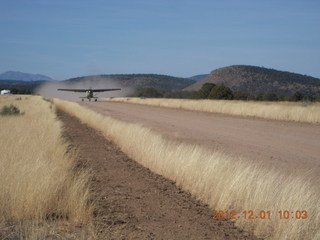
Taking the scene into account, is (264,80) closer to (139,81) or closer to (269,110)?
(139,81)

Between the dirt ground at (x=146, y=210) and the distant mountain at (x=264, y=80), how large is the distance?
94.5 m

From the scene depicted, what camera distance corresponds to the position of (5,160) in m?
8.73

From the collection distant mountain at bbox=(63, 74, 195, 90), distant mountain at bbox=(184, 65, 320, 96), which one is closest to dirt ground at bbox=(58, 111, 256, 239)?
distant mountain at bbox=(184, 65, 320, 96)

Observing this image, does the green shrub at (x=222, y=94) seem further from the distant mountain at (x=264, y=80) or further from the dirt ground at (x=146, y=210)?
the dirt ground at (x=146, y=210)

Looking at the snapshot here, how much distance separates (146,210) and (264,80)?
113377 millimetres

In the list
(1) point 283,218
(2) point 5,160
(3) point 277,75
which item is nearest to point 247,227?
(1) point 283,218

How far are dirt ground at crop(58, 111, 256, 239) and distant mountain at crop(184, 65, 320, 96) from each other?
94.5 meters

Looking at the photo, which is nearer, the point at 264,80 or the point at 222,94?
the point at 222,94

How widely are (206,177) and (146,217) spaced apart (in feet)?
5.86

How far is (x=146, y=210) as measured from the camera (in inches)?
271

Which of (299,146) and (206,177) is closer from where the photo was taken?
(206,177)

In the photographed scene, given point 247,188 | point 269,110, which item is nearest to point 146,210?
point 247,188

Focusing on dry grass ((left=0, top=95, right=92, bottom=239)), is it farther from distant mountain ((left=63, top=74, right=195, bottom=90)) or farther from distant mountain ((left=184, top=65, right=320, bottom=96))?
distant mountain ((left=63, top=74, right=195, bottom=90))

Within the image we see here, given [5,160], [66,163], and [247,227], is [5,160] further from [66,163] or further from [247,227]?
[247,227]
